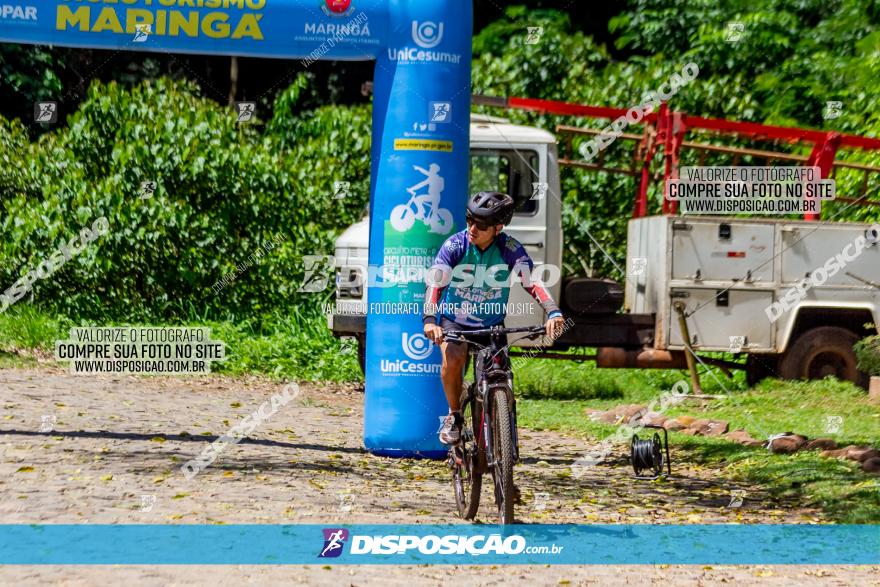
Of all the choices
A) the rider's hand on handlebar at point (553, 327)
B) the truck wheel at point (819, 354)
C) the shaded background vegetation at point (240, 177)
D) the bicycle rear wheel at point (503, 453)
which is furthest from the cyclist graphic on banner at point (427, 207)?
the shaded background vegetation at point (240, 177)

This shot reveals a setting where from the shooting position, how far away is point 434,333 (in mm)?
7262

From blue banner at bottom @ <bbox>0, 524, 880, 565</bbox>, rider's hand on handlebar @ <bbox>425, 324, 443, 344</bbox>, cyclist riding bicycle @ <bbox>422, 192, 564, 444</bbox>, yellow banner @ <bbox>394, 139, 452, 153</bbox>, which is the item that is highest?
yellow banner @ <bbox>394, 139, 452, 153</bbox>

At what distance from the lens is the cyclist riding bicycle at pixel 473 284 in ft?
24.1

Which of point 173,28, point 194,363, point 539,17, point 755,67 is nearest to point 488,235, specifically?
point 173,28

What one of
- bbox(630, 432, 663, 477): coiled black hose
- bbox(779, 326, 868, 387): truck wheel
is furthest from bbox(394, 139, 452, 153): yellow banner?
bbox(779, 326, 868, 387): truck wheel

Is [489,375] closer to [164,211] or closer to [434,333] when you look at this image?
[434,333]

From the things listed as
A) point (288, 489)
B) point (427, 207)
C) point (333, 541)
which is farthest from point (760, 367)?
point (333, 541)

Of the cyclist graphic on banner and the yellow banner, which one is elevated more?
the yellow banner

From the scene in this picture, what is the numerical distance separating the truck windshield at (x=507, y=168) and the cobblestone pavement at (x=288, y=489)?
277 cm

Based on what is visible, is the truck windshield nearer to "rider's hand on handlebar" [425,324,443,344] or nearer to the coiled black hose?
the coiled black hose

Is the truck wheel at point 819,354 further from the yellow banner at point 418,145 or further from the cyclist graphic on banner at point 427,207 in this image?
the yellow banner at point 418,145

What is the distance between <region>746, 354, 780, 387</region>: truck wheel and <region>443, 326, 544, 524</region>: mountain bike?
7329 mm

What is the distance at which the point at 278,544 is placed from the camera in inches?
258

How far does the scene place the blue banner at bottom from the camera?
622 centimetres
